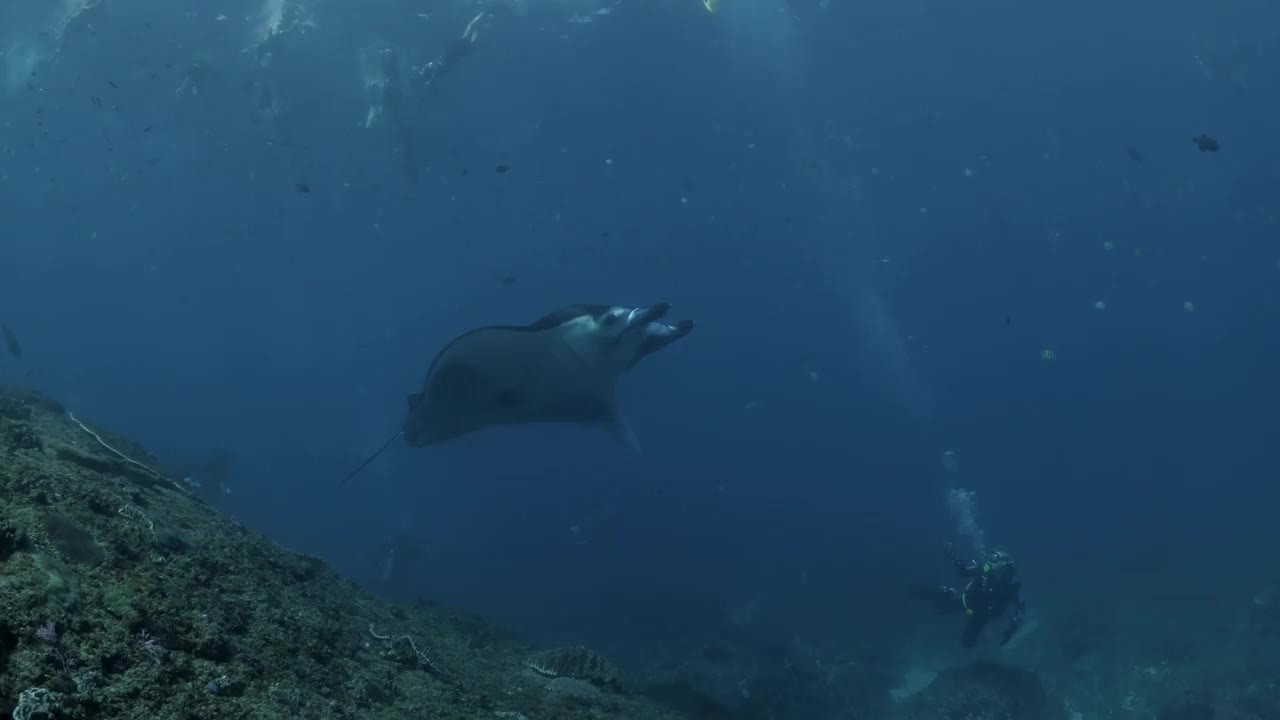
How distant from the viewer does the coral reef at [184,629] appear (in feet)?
7.09

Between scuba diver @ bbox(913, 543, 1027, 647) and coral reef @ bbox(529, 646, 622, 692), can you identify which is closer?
coral reef @ bbox(529, 646, 622, 692)

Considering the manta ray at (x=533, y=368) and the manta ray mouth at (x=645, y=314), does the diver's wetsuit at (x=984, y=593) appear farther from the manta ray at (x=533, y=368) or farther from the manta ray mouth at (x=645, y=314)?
the manta ray mouth at (x=645, y=314)

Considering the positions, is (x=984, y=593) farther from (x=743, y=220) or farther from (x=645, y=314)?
(x=743, y=220)

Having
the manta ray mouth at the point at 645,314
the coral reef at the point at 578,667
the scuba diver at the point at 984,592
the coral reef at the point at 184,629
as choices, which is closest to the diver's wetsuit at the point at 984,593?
the scuba diver at the point at 984,592

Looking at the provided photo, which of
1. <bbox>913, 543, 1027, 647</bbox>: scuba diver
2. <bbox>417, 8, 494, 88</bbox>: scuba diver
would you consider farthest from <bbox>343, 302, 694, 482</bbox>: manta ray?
<bbox>417, 8, 494, 88</bbox>: scuba diver

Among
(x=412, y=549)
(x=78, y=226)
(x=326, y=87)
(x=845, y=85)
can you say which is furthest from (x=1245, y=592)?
(x=78, y=226)

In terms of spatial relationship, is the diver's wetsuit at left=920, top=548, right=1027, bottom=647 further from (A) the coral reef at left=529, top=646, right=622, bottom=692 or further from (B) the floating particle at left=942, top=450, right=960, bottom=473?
(B) the floating particle at left=942, top=450, right=960, bottom=473

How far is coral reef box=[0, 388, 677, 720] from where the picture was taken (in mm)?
2162

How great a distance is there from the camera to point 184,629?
2762mm

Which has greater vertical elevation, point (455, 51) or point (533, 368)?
point (455, 51)

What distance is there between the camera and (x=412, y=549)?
30891 mm

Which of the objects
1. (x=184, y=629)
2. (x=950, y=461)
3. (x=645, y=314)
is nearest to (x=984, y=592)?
(x=645, y=314)

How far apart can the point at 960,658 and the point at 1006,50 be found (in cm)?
4584

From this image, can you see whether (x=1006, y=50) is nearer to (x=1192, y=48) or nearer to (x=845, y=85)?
(x=845, y=85)
